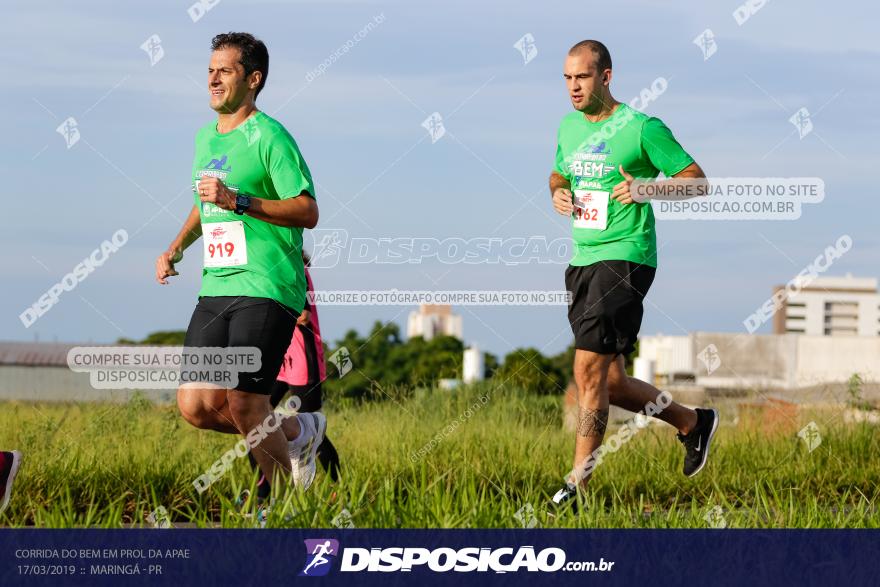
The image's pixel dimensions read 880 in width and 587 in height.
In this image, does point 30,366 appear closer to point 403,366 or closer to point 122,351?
point 403,366

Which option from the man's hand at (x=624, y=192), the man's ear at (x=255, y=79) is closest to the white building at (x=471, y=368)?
the man's hand at (x=624, y=192)

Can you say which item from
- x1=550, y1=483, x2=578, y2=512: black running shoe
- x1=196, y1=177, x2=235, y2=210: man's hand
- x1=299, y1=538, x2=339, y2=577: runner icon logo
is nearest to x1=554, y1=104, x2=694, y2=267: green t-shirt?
x1=550, y1=483, x2=578, y2=512: black running shoe

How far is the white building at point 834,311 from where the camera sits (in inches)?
4810

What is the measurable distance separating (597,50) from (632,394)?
198 cm

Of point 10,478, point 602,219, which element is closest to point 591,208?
point 602,219

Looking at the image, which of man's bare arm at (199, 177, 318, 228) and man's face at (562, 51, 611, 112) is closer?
man's bare arm at (199, 177, 318, 228)

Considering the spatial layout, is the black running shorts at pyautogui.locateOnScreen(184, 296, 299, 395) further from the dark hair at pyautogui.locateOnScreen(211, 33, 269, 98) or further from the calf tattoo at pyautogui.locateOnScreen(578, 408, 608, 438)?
the calf tattoo at pyautogui.locateOnScreen(578, 408, 608, 438)

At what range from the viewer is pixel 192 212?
6.58 m

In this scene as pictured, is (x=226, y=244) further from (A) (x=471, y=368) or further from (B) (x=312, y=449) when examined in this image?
(A) (x=471, y=368)

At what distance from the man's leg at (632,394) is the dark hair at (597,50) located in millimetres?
1660

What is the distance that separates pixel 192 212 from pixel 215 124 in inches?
21.9

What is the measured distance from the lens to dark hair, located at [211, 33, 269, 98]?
6137 millimetres

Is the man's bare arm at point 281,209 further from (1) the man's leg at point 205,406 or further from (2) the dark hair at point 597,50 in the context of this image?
(2) the dark hair at point 597,50

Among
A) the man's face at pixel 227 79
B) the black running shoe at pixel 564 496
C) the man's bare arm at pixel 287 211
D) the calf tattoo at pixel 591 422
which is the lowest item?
the black running shoe at pixel 564 496
